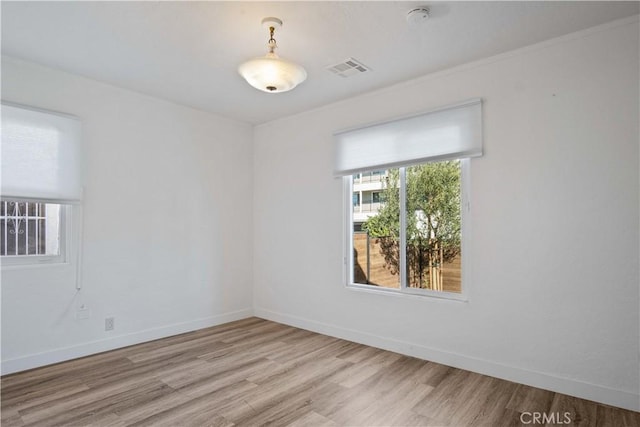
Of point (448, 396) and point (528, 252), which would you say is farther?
point (528, 252)

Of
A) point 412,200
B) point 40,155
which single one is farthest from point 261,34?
point 40,155

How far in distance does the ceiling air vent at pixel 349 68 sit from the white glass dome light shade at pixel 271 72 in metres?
0.85

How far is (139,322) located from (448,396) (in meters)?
3.20

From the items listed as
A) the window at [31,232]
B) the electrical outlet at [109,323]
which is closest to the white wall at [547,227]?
the electrical outlet at [109,323]

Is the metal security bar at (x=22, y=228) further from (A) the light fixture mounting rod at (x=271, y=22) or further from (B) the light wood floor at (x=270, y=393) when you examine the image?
(A) the light fixture mounting rod at (x=271, y=22)

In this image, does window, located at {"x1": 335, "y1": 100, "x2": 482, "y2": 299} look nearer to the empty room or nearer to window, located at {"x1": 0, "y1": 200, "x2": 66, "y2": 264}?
the empty room

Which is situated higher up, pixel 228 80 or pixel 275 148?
pixel 228 80

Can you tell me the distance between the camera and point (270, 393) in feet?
9.42

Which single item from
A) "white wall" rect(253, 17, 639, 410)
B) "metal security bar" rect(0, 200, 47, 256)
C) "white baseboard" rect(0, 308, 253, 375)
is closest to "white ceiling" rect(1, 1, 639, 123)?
"white wall" rect(253, 17, 639, 410)

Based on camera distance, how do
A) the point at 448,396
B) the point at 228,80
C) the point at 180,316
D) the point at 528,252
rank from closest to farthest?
1. the point at 448,396
2. the point at 528,252
3. the point at 228,80
4. the point at 180,316

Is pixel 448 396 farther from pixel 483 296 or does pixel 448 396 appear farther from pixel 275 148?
pixel 275 148

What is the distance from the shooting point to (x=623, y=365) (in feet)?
8.64

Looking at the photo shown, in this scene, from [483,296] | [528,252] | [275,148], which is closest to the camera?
[528,252]

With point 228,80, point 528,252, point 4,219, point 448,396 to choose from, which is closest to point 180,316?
point 4,219
